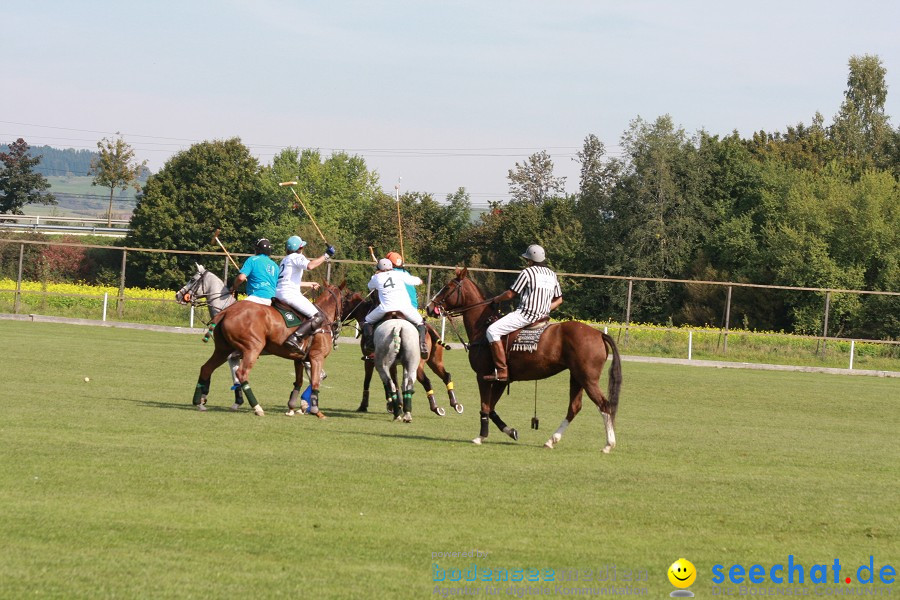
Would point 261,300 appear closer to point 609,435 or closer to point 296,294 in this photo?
point 296,294

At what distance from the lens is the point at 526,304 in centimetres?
1347

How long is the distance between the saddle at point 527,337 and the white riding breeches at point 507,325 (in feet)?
0.19

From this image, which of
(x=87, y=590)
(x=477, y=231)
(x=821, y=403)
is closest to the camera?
(x=87, y=590)

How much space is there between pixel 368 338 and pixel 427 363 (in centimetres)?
132

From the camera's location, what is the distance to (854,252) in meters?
55.4

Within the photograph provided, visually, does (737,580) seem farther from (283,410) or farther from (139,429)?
(283,410)

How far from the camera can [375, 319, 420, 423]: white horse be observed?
49.1 feet

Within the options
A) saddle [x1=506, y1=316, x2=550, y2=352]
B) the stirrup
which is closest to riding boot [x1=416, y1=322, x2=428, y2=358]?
the stirrup

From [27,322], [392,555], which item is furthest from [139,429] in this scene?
[27,322]

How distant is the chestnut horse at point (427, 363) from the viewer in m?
16.6

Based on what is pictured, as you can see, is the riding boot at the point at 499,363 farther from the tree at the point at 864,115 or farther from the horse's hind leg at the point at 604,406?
the tree at the point at 864,115

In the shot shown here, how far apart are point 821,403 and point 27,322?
2511cm

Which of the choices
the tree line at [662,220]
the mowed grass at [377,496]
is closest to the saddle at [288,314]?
the mowed grass at [377,496]

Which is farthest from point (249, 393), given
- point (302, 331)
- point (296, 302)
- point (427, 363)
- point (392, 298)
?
point (427, 363)
